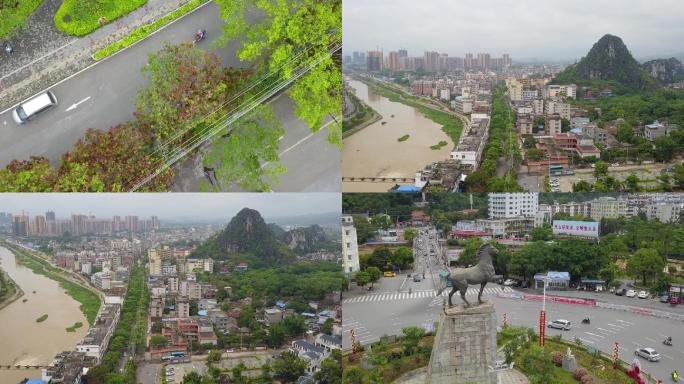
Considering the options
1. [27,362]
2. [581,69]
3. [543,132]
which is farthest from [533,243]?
[27,362]

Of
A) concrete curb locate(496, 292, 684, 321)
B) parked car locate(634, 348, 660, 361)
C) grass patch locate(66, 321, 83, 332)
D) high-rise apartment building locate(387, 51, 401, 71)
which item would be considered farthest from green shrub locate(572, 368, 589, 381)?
grass patch locate(66, 321, 83, 332)

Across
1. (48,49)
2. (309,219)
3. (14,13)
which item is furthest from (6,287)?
(309,219)

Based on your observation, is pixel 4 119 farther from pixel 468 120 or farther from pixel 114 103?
pixel 468 120

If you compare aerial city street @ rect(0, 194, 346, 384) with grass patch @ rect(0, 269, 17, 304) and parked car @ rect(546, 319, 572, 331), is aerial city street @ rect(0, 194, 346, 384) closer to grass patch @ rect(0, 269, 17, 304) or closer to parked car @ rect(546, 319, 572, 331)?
grass patch @ rect(0, 269, 17, 304)

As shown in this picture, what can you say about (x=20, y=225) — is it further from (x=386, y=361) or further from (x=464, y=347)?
(x=464, y=347)

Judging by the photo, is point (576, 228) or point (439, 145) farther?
point (576, 228)

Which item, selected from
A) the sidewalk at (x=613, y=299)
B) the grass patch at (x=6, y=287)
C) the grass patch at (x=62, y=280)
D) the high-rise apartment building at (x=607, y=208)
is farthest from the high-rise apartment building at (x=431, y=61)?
the grass patch at (x=6, y=287)
